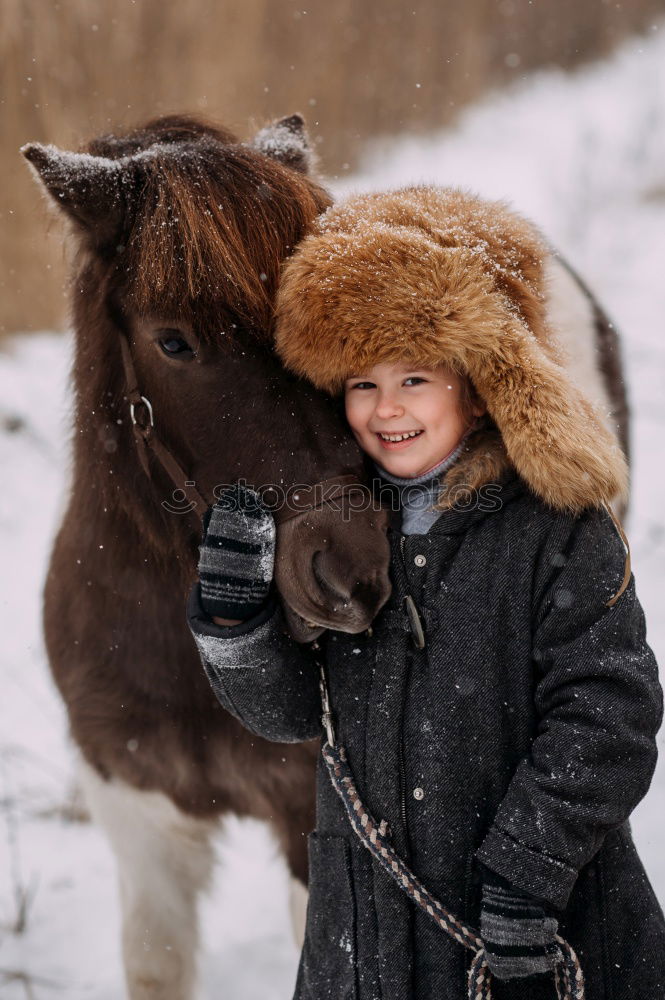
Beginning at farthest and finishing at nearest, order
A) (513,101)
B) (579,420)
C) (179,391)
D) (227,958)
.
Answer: (513,101) → (227,958) → (179,391) → (579,420)

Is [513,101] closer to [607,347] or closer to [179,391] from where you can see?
[607,347]

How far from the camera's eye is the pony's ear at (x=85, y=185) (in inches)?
64.6

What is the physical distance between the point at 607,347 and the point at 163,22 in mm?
6121

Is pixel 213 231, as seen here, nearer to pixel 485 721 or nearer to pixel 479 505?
pixel 479 505

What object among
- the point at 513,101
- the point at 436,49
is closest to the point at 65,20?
the point at 436,49

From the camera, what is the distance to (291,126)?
2.26 metres

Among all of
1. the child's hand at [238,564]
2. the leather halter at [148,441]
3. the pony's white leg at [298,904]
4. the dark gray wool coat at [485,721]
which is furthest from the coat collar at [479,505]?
the pony's white leg at [298,904]

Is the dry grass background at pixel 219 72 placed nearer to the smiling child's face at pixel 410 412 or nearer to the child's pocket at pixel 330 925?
the smiling child's face at pixel 410 412

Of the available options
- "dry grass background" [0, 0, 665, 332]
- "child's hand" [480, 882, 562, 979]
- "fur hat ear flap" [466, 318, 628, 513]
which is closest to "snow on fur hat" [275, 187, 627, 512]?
"fur hat ear flap" [466, 318, 628, 513]

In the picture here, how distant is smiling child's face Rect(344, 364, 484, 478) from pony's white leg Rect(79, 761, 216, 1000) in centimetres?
129

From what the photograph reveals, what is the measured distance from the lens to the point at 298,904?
238cm

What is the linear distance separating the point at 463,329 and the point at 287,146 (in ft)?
3.32

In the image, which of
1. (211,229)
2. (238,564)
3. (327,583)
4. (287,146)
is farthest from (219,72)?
(327,583)

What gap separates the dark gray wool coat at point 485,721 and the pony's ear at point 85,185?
899mm
